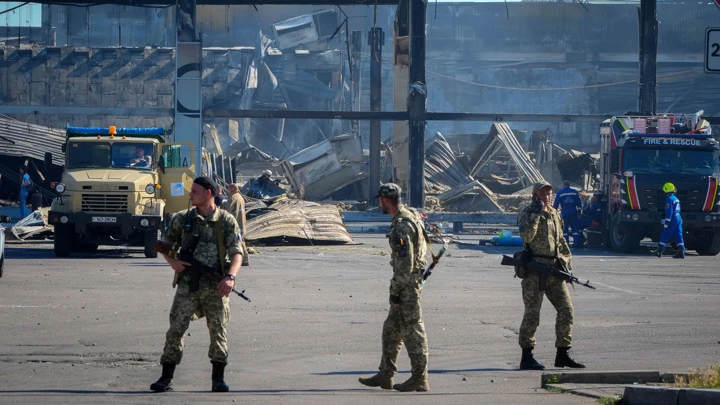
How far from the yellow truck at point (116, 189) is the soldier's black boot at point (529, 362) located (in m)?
11.9

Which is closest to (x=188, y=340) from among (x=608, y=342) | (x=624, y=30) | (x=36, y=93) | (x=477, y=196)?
(x=608, y=342)

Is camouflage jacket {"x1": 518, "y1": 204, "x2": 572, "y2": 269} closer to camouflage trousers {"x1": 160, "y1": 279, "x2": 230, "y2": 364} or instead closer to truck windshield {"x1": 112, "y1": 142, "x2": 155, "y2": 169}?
camouflage trousers {"x1": 160, "y1": 279, "x2": 230, "y2": 364}

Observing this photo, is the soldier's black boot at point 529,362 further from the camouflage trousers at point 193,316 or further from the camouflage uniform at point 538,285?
the camouflage trousers at point 193,316

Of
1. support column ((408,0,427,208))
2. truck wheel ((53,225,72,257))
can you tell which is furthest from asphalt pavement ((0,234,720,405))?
support column ((408,0,427,208))

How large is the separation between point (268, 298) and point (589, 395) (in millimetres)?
7393

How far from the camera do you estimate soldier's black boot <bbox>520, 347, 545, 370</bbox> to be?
10.1 m

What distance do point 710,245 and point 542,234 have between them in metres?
16.6

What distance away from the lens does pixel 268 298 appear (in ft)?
50.0

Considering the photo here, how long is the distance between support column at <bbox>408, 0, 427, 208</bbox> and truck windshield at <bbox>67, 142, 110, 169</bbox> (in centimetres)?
1349

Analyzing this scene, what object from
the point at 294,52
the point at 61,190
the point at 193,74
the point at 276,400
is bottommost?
the point at 276,400

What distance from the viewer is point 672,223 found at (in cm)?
2409

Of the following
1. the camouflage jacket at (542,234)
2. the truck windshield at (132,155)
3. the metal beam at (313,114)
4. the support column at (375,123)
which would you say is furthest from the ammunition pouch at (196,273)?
the support column at (375,123)

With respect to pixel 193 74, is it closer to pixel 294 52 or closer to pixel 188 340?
pixel 188 340

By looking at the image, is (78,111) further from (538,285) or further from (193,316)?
(193,316)
